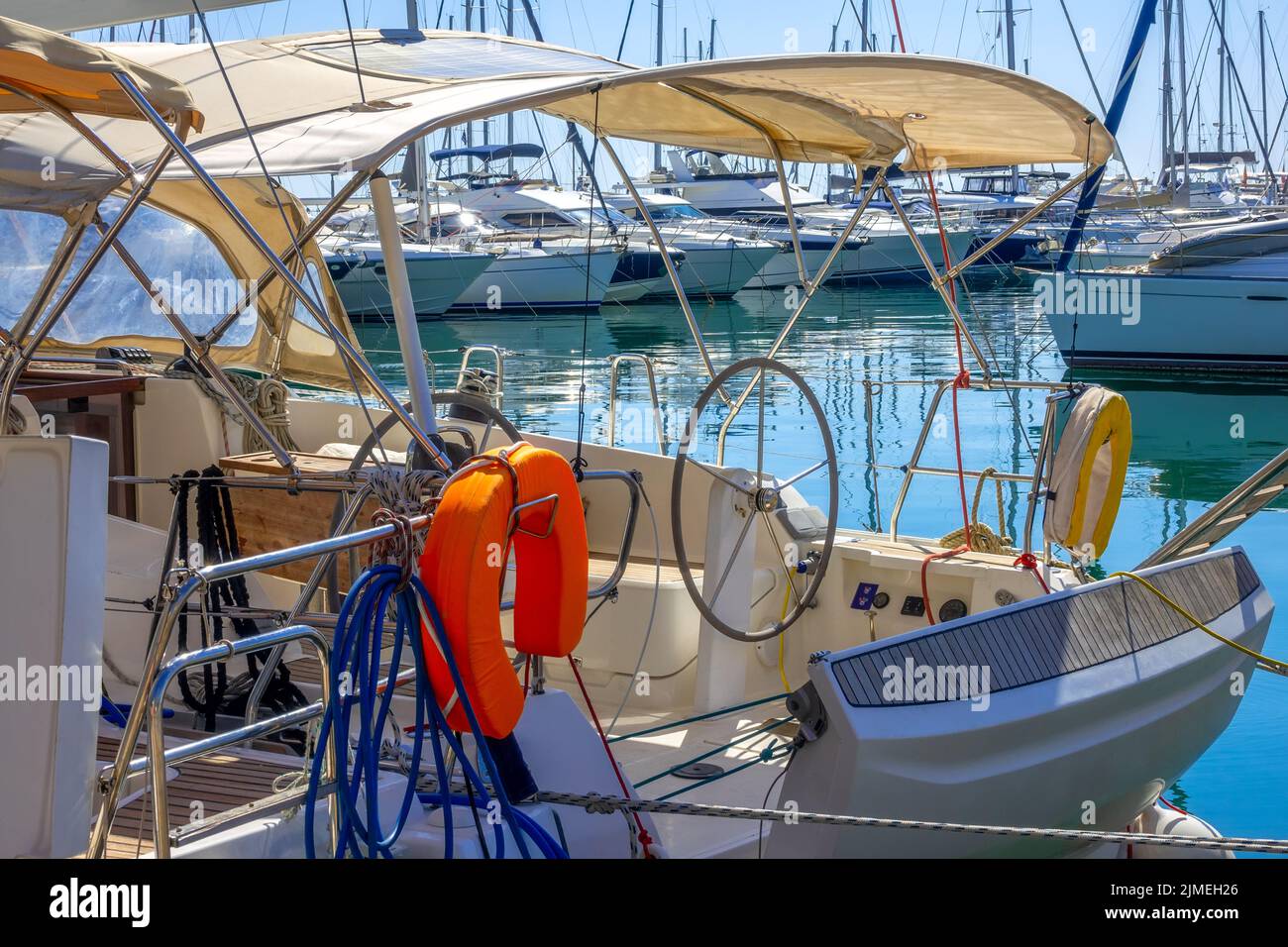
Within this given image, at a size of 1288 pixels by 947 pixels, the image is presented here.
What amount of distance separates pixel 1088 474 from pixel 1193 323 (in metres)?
15.0

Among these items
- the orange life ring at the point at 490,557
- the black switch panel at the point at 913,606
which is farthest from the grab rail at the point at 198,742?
the black switch panel at the point at 913,606

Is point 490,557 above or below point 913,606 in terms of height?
above

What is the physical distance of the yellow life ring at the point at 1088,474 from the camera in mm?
4887

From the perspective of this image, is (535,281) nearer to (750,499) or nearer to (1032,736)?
(750,499)

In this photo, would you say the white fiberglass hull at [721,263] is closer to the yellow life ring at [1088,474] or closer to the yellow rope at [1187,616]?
the yellow life ring at [1088,474]

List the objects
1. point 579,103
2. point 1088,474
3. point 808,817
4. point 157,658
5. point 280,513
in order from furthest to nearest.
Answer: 1. point 280,513
2. point 579,103
3. point 1088,474
4. point 808,817
5. point 157,658

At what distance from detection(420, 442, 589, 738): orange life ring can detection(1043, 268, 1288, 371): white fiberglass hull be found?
15.6m

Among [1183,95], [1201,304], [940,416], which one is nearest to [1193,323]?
[1201,304]

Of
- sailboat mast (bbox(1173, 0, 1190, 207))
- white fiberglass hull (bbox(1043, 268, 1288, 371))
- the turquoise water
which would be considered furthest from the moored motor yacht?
sailboat mast (bbox(1173, 0, 1190, 207))

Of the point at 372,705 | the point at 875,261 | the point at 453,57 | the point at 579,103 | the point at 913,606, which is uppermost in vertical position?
the point at 875,261

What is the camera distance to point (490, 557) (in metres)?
3.13

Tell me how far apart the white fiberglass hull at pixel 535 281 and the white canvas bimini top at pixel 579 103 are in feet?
68.6

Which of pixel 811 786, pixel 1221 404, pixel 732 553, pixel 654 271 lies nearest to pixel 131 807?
pixel 811 786

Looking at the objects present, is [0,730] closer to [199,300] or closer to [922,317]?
[199,300]
